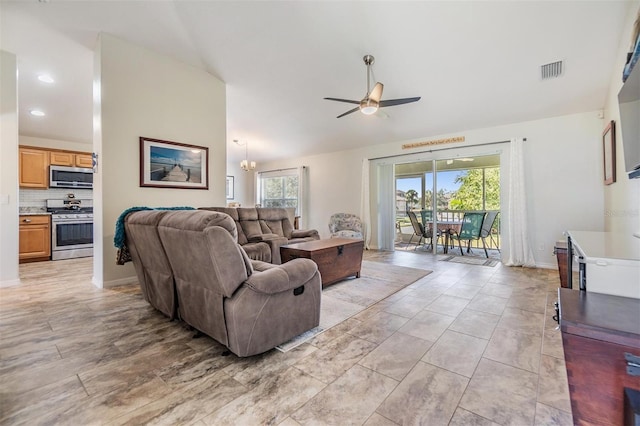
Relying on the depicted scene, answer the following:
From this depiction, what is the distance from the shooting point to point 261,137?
7102 mm

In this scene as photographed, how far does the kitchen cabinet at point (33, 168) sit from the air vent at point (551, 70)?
8628mm

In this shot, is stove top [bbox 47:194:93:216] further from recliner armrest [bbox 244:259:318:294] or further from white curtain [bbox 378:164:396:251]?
white curtain [bbox 378:164:396:251]

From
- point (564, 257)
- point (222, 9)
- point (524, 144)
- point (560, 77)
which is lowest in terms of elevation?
point (564, 257)

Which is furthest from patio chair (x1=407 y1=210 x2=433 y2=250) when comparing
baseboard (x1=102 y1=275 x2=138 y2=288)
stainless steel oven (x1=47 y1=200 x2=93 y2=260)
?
stainless steel oven (x1=47 y1=200 x2=93 y2=260)

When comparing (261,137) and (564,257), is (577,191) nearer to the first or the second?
(564,257)

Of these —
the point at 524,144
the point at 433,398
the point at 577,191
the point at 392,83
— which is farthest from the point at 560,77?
the point at 433,398

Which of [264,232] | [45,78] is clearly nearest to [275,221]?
[264,232]

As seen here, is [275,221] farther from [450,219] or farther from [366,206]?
[450,219]

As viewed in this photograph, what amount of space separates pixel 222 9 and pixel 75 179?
5.00 m

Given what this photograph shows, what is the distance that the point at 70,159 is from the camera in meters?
5.90

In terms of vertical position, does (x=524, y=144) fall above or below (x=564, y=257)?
above

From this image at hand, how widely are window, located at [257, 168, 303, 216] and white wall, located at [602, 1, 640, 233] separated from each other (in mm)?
6238

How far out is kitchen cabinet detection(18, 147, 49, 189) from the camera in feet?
17.5

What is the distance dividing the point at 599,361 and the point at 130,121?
15.5 feet
